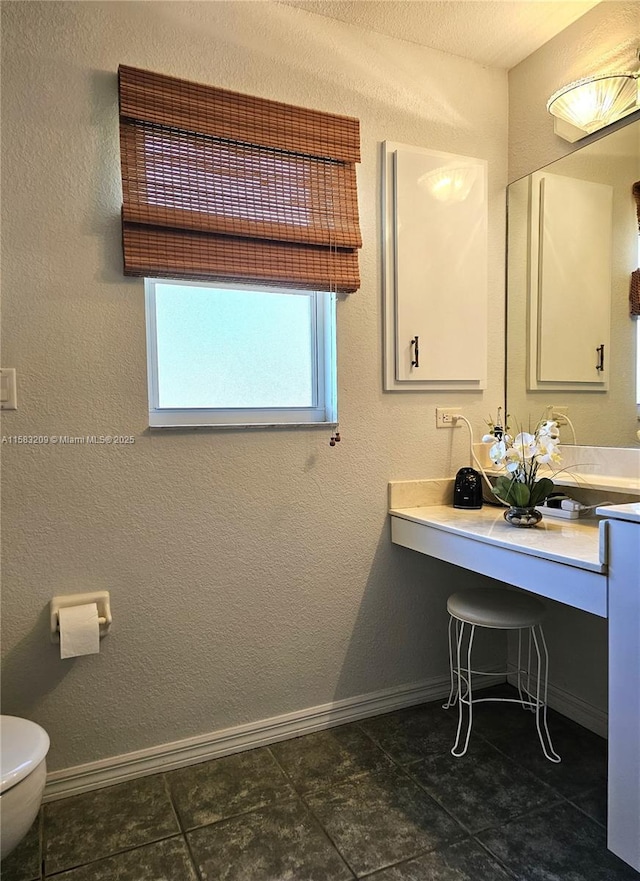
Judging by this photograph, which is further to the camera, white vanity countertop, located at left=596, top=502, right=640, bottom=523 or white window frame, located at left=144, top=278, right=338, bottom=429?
white window frame, located at left=144, top=278, right=338, bottom=429

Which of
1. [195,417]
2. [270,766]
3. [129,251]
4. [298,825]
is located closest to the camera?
[298,825]

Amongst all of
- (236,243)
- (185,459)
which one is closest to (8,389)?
(185,459)

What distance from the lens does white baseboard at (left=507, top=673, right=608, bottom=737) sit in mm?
1949

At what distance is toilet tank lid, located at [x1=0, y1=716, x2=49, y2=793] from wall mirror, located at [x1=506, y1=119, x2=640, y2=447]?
1977mm

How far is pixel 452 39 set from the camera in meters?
2.06

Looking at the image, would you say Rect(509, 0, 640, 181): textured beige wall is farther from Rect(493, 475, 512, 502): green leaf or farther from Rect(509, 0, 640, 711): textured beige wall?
Rect(493, 475, 512, 502): green leaf

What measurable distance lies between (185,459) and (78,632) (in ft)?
1.98

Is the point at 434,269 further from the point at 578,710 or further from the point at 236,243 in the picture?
the point at 578,710

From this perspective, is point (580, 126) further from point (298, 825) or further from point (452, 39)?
point (298, 825)

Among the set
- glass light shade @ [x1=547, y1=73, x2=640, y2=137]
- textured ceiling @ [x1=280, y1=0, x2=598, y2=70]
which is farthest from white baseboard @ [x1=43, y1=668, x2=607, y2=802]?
textured ceiling @ [x1=280, y1=0, x2=598, y2=70]

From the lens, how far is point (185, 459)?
1804 mm

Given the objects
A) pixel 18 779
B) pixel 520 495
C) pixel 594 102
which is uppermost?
pixel 594 102

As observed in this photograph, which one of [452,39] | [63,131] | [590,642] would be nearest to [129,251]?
[63,131]

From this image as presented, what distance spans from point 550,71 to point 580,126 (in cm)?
34
